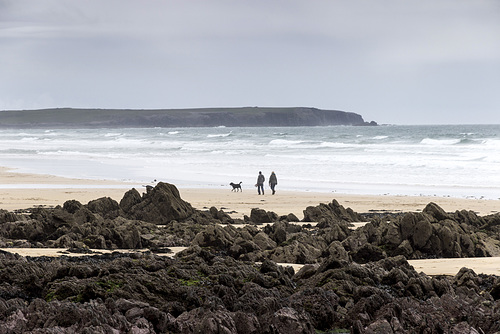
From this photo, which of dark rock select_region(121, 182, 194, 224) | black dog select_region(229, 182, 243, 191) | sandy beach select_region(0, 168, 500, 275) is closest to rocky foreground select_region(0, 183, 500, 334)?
dark rock select_region(121, 182, 194, 224)

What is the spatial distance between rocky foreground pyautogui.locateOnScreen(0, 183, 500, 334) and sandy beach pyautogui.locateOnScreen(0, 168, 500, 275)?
706cm

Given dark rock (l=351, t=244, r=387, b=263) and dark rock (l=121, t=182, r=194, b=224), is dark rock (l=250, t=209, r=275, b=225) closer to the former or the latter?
dark rock (l=121, t=182, r=194, b=224)

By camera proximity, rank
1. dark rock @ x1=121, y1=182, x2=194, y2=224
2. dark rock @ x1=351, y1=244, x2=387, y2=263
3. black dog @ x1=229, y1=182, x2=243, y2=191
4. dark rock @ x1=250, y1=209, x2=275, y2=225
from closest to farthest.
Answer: dark rock @ x1=351, y1=244, x2=387, y2=263, dark rock @ x1=121, y1=182, x2=194, y2=224, dark rock @ x1=250, y1=209, x2=275, y2=225, black dog @ x1=229, y1=182, x2=243, y2=191

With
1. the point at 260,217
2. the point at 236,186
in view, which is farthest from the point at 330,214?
the point at 236,186

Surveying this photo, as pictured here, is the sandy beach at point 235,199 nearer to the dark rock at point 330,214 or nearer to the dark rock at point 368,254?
the dark rock at point 330,214

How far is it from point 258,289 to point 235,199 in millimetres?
17211

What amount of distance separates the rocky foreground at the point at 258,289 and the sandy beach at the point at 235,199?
278 inches

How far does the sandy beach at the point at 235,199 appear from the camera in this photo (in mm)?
22016

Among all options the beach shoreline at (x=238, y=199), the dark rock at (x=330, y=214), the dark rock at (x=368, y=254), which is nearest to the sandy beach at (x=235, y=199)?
the beach shoreline at (x=238, y=199)

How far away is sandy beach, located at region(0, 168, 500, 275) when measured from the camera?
72.2 feet

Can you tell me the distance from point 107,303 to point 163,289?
90 centimetres

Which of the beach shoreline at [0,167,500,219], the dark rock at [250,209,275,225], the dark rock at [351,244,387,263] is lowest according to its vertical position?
the beach shoreline at [0,167,500,219]

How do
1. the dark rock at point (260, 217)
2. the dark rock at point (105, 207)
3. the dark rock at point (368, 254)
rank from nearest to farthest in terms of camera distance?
1. the dark rock at point (368, 254)
2. the dark rock at point (105, 207)
3. the dark rock at point (260, 217)

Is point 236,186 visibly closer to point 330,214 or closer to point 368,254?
point 330,214
